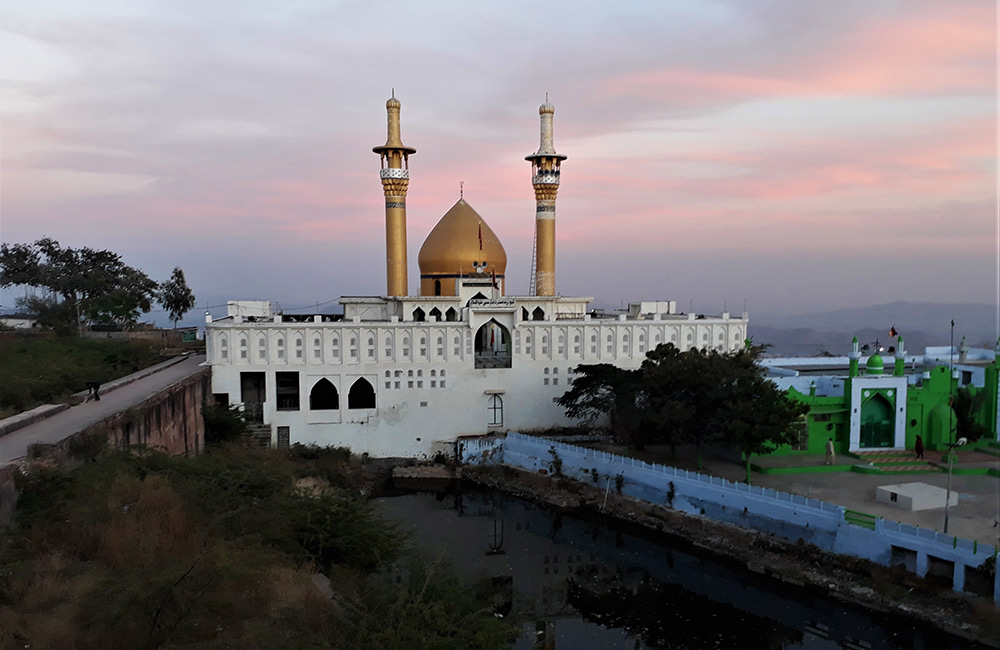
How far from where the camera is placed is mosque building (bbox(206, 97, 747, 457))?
28.9 m

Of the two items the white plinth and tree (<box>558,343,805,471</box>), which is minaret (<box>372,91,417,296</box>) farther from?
the white plinth

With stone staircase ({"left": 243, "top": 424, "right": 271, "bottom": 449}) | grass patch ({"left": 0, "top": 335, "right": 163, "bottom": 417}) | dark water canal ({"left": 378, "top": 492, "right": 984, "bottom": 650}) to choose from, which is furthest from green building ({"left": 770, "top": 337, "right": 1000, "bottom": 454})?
grass patch ({"left": 0, "top": 335, "right": 163, "bottom": 417})

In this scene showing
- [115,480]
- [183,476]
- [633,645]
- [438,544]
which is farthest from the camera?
[438,544]

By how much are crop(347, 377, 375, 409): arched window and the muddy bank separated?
8.12 m

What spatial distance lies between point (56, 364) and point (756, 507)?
23103 millimetres

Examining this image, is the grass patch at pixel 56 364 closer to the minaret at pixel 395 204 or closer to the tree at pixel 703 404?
the minaret at pixel 395 204

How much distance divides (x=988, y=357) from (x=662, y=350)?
1660 cm

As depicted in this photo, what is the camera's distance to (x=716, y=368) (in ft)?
74.3

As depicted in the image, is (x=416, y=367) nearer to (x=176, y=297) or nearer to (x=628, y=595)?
(x=628, y=595)

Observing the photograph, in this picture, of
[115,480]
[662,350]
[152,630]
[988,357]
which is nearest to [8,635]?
[152,630]

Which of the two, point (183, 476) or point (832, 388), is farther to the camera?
point (832, 388)

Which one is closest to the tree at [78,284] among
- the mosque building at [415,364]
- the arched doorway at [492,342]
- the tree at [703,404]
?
the mosque building at [415,364]

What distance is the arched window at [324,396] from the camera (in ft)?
101

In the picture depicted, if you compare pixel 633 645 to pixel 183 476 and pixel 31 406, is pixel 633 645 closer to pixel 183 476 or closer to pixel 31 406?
pixel 183 476
